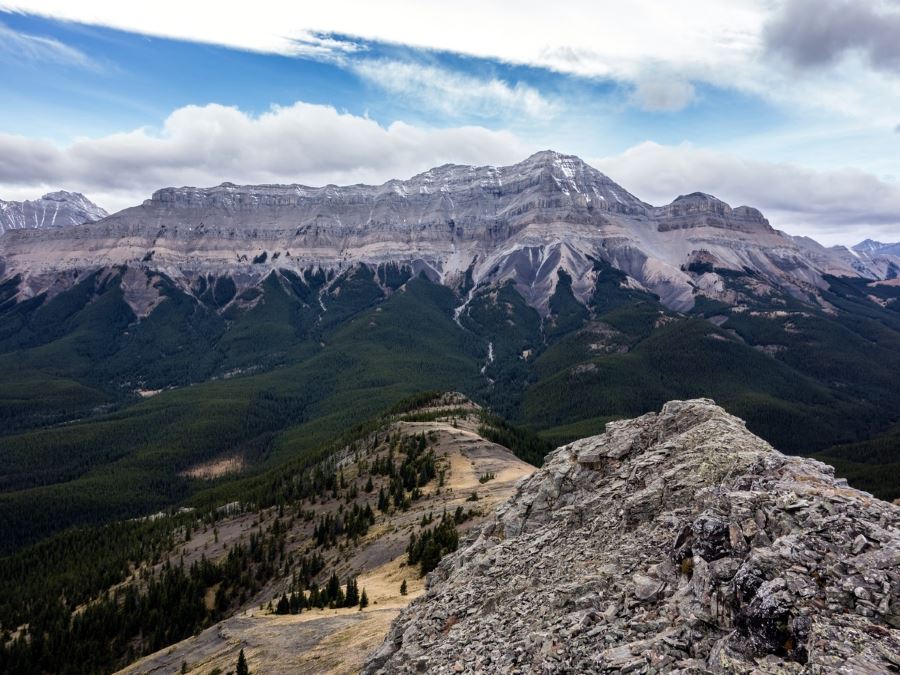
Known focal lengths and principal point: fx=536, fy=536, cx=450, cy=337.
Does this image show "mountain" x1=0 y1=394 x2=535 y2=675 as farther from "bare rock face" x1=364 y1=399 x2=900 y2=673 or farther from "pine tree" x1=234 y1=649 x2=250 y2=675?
"bare rock face" x1=364 y1=399 x2=900 y2=673

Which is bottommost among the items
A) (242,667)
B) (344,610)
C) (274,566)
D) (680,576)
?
(274,566)

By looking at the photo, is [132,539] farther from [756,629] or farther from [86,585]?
[756,629]

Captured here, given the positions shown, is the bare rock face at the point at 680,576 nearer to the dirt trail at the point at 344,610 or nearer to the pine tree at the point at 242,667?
the dirt trail at the point at 344,610

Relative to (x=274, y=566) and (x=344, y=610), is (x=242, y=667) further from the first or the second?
(x=274, y=566)

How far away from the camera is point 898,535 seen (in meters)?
18.7

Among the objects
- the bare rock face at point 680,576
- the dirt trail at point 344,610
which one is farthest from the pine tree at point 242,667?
the bare rock face at point 680,576

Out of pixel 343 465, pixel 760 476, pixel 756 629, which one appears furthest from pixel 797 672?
pixel 343 465

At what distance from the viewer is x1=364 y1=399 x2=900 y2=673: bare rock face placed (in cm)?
1716

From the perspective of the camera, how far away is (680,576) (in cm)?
2292

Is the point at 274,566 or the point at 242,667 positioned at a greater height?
the point at 242,667

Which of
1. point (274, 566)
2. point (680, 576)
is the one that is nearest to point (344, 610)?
point (680, 576)

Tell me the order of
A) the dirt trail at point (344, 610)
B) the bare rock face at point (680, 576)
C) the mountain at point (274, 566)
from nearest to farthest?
the bare rock face at point (680, 576) < the dirt trail at point (344, 610) < the mountain at point (274, 566)

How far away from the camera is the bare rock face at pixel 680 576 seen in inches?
675

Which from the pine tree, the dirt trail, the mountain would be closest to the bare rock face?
the dirt trail
